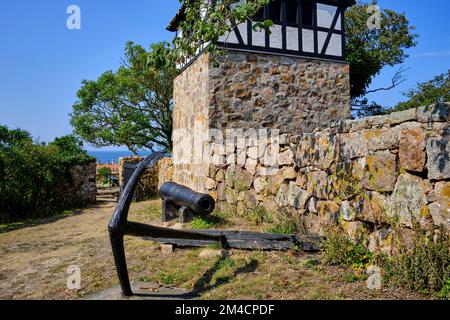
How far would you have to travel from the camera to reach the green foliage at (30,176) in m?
9.15

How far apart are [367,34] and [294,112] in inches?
354

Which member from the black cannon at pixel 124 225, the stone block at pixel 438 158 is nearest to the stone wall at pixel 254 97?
the stone block at pixel 438 158

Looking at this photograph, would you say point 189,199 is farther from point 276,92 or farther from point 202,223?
→ point 276,92

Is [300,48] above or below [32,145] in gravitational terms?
above

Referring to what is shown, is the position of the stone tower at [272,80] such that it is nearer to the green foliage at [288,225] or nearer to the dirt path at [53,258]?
the green foliage at [288,225]

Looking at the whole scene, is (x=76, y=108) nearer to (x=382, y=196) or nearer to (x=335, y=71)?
(x=335, y=71)

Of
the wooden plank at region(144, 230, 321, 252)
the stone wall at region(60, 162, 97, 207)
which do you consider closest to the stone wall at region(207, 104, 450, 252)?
the wooden plank at region(144, 230, 321, 252)

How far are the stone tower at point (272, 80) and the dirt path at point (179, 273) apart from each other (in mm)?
3615

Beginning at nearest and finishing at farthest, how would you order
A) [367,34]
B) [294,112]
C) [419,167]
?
[419,167] → [294,112] → [367,34]

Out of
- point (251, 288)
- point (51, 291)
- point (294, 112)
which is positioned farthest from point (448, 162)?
point (294, 112)

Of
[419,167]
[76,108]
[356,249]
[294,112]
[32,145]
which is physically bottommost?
[356,249]

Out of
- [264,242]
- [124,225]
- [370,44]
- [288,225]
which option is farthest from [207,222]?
[370,44]
